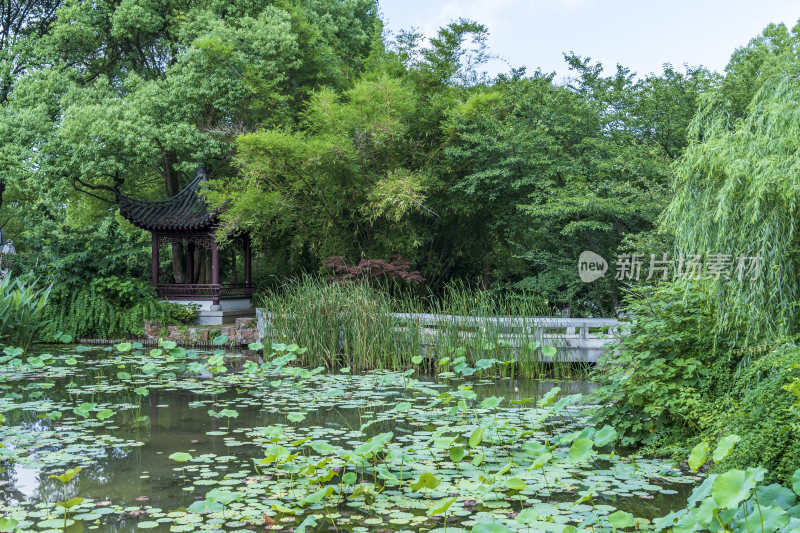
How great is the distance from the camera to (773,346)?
3.51m

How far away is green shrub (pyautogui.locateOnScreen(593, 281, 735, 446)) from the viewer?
3.80 m

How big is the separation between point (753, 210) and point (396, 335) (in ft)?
14.3

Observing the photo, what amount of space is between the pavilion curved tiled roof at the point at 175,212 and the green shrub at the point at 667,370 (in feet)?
29.5

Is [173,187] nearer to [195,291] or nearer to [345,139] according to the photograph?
[195,291]

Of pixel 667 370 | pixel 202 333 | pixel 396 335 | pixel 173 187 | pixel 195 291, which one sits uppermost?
pixel 173 187

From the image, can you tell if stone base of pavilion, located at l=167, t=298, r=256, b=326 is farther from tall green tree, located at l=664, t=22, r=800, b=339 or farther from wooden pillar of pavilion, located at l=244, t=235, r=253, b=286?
tall green tree, located at l=664, t=22, r=800, b=339

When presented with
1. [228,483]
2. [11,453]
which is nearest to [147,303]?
[11,453]

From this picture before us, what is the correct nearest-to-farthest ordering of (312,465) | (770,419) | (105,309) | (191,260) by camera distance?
(770,419), (312,465), (105,309), (191,260)

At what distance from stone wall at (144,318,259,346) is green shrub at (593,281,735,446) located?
6.98 metres

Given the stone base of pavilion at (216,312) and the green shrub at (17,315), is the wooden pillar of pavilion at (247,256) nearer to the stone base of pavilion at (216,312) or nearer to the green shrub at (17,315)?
the stone base of pavilion at (216,312)

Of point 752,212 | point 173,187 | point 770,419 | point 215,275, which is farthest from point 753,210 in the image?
point 173,187

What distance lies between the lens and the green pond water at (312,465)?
2.72 meters

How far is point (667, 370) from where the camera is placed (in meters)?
3.92

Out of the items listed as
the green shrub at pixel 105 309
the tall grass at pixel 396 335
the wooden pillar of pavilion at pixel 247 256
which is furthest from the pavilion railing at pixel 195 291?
the tall grass at pixel 396 335
